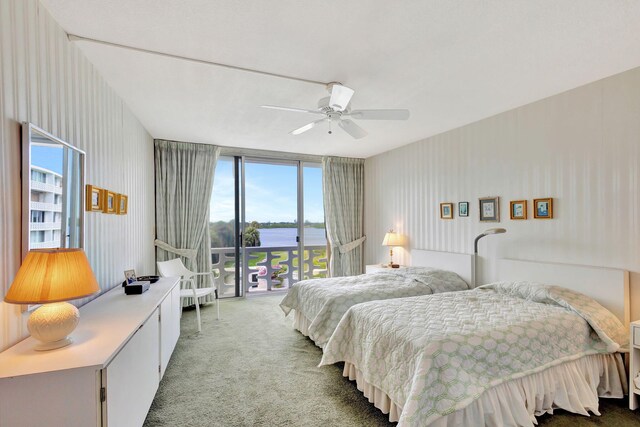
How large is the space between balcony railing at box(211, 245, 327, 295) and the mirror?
3392 millimetres

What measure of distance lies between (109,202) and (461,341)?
9.56ft

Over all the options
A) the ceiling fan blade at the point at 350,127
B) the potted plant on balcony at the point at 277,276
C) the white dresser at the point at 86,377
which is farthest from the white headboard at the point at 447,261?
the white dresser at the point at 86,377

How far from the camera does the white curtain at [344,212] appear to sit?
19.5 ft

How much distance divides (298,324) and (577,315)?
A: 269cm

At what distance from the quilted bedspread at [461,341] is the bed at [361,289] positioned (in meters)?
0.48

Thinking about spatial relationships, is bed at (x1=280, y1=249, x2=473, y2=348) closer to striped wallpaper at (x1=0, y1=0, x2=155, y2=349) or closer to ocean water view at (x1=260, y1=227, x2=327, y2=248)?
striped wallpaper at (x1=0, y1=0, x2=155, y2=349)

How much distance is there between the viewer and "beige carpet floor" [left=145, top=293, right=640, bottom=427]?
2131 millimetres

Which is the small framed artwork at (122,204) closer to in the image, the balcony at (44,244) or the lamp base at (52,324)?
the balcony at (44,244)

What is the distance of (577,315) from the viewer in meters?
2.41

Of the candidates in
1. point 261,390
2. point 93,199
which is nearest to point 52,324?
point 93,199

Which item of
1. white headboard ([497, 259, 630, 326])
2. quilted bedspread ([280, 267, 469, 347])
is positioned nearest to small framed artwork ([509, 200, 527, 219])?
white headboard ([497, 259, 630, 326])

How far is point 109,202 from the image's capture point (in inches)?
105

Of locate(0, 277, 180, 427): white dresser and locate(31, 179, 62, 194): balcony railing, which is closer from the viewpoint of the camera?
locate(0, 277, 180, 427): white dresser

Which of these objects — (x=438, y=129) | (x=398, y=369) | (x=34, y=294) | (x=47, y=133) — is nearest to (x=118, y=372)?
(x=34, y=294)
